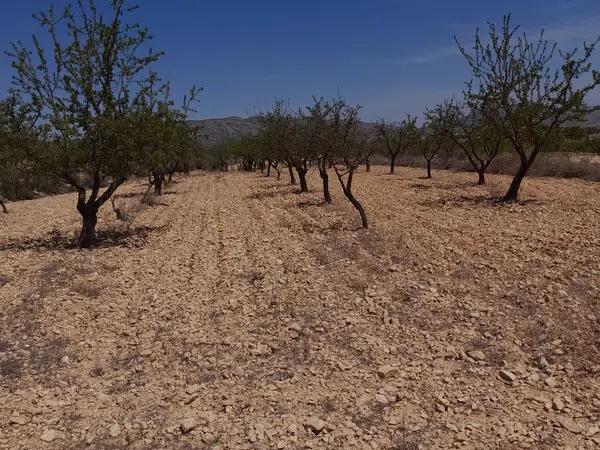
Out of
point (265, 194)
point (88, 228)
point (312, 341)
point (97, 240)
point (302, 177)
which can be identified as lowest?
point (312, 341)

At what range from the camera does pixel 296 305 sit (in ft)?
26.3

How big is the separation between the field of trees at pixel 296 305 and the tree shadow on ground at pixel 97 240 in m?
0.13

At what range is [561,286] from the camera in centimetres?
791

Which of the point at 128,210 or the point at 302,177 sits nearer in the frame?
the point at 128,210

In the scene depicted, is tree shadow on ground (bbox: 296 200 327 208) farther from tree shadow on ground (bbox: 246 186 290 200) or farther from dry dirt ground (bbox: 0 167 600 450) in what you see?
dry dirt ground (bbox: 0 167 600 450)

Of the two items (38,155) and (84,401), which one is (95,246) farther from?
(84,401)

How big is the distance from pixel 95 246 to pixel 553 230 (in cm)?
1139

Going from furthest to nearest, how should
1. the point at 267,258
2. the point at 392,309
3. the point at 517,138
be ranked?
the point at 517,138 < the point at 267,258 < the point at 392,309

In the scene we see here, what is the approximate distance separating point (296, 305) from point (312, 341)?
1.30 metres

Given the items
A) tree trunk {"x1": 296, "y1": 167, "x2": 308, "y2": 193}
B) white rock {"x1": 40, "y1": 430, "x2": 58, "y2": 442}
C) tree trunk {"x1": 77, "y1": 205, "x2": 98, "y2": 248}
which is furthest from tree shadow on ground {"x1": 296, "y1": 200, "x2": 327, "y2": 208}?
white rock {"x1": 40, "y1": 430, "x2": 58, "y2": 442}

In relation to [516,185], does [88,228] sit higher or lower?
lower

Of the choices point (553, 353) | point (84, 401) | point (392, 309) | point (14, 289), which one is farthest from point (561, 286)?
point (14, 289)

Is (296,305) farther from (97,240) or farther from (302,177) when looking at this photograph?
(302,177)

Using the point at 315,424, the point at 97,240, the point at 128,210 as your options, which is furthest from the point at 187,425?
the point at 128,210
